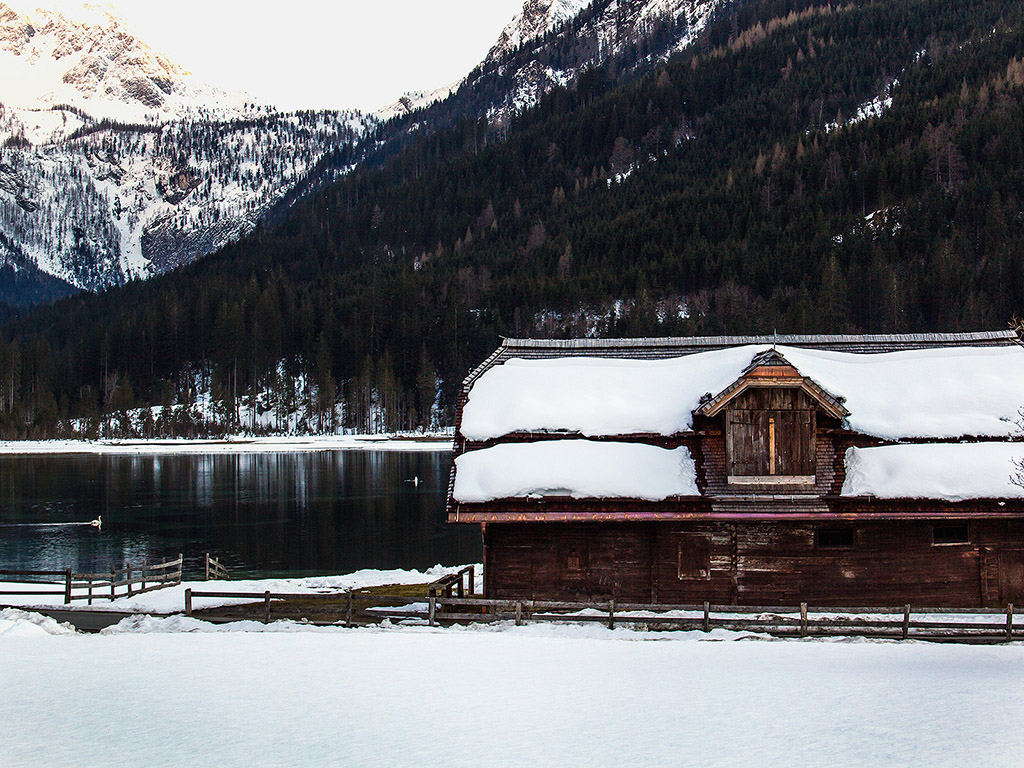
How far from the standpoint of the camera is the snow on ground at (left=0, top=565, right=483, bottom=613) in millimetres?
28422

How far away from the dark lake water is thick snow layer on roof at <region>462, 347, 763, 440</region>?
16.4 m

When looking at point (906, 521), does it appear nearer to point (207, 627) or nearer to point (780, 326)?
point (207, 627)

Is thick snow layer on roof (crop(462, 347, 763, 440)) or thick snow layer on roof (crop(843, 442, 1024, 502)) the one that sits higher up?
thick snow layer on roof (crop(462, 347, 763, 440))

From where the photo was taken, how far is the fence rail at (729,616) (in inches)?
848

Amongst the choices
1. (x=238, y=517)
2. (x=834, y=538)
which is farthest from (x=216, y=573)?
(x=834, y=538)

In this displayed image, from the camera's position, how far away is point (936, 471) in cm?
2477

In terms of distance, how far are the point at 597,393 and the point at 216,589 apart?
16696 mm

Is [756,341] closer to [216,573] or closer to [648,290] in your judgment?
[216,573]

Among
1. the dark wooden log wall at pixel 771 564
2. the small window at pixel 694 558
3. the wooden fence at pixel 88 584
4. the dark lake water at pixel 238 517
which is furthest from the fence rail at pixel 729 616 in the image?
the dark lake water at pixel 238 517

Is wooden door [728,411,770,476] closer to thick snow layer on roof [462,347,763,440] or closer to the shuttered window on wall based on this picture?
the shuttered window on wall

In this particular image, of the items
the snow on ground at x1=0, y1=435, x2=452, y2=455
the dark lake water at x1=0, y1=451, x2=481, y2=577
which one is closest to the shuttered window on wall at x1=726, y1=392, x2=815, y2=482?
the dark lake water at x1=0, y1=451, x2=481, y2=577

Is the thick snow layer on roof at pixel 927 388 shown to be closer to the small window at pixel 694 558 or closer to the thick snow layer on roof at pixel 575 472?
the thick snow layer on roof at pixel 575 472

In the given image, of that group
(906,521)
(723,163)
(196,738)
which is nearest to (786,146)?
(723,163)

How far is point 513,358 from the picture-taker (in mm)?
31141
